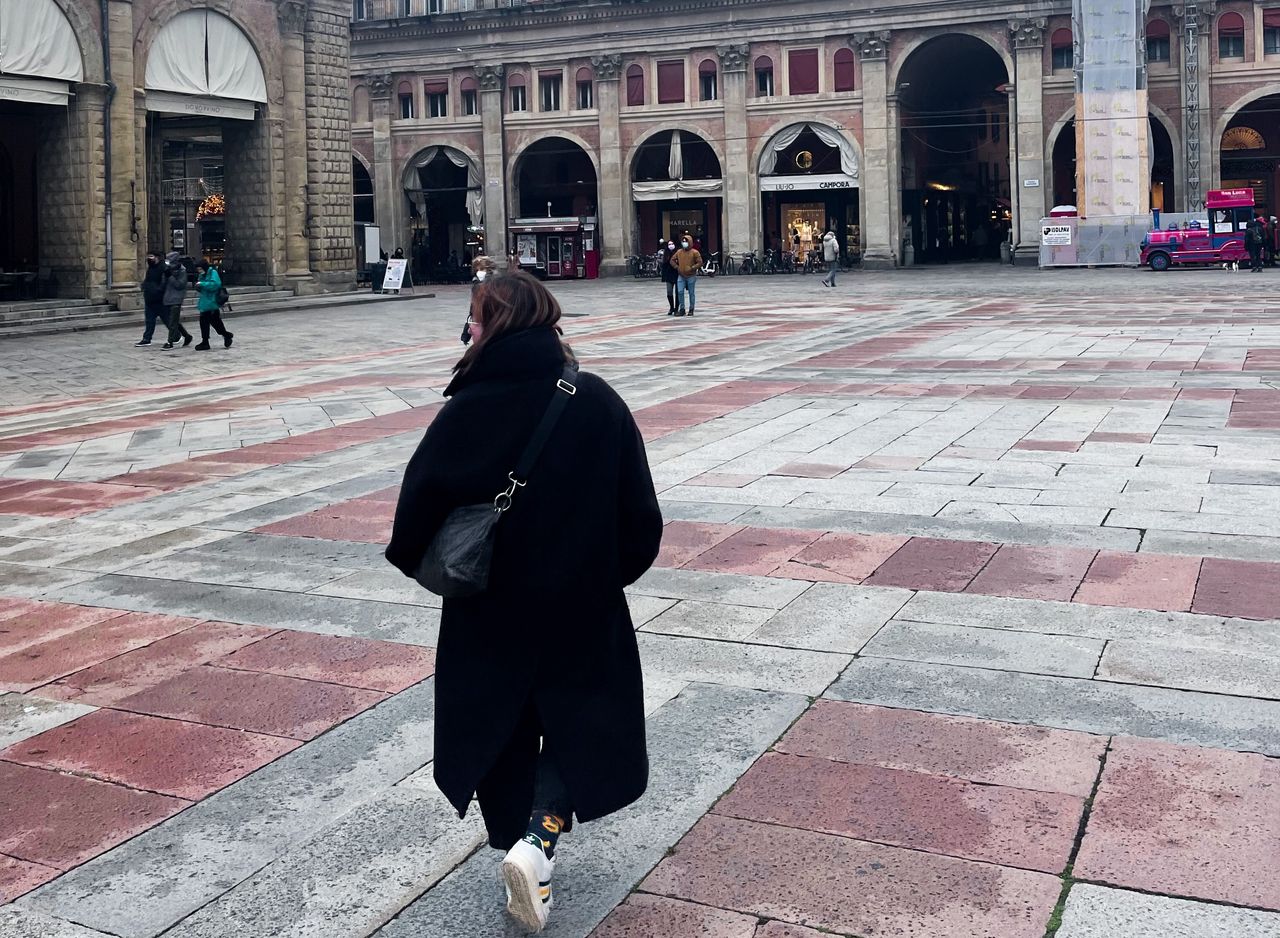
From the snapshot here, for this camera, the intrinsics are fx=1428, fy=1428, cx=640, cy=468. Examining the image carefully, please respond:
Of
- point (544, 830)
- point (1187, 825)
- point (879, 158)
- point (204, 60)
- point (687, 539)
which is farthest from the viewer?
point (879, 158)

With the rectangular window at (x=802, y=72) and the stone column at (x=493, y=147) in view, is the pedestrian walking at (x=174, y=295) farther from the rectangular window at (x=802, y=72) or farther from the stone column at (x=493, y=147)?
the stone column at (x=493, y=147)

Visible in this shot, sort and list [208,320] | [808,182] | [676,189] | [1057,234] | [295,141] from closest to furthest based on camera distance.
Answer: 1. [208,320]
2. [295,141]
3. [1057,234]
4. [808,182]
5. [676,189]

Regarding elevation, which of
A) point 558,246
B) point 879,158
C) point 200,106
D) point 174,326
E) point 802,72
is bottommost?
point 174,326

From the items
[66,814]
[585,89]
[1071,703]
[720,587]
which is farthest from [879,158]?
[66,814]

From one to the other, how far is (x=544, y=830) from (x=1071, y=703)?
7.71 ft

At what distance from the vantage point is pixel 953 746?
4.70 m

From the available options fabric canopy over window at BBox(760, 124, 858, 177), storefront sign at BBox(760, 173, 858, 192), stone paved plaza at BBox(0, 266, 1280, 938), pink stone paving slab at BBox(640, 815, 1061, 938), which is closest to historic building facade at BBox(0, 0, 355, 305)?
fabric canopy over window at BBox(760, 124, 858, 177)

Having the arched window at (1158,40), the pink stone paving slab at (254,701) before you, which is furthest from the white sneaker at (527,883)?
the arched window at (1158,40)

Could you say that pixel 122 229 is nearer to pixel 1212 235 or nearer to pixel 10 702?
pixel 10 702

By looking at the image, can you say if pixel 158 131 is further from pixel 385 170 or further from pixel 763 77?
pixel 763 77

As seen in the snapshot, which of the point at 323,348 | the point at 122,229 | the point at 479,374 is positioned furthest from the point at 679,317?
the point at 479,374

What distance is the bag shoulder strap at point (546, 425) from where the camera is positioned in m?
3.43

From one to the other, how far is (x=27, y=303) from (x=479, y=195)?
2989cm

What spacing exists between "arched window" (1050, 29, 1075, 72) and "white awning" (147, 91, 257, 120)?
28350 millimetres
